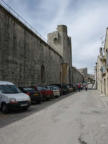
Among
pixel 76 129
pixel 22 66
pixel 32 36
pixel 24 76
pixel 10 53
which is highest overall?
pixel 32 36

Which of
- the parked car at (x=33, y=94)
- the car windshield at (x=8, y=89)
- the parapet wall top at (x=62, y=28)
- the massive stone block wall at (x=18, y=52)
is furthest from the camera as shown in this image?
the parapet wall top at (x=62, y=28)

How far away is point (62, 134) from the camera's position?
17.1 ft

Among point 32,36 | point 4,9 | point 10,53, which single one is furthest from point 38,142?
point 32,36

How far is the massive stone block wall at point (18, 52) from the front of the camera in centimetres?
1599

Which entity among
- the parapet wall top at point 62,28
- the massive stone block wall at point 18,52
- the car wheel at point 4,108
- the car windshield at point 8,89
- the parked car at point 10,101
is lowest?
the car wheel at point 4,108

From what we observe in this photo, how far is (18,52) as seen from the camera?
18.6 m

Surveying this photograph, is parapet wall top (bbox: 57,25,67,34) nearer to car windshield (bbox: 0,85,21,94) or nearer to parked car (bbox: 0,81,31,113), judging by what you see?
car windshield (bbox: 0,85,21,94)

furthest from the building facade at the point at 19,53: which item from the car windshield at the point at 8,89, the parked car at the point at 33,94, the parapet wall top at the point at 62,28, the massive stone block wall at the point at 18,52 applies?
the parapet wall top at the point at 62,28

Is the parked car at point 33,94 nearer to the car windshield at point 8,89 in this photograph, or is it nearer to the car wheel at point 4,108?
the car windshield at point 8,89

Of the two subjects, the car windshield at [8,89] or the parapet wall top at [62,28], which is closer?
the car windshield at [8,89]

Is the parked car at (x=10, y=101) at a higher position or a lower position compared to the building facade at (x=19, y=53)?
lower

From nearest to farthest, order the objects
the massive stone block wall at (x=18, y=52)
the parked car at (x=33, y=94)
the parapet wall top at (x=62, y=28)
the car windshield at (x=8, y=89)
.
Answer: the car windshield at (x=8, y=89), the parked car at (x=33, y=94), the massive stone block wall at (x=18, y=52), the parapet wall top at (x=62, y=28)

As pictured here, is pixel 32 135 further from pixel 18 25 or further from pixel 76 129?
pixel 18 25

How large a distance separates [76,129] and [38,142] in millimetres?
1870
